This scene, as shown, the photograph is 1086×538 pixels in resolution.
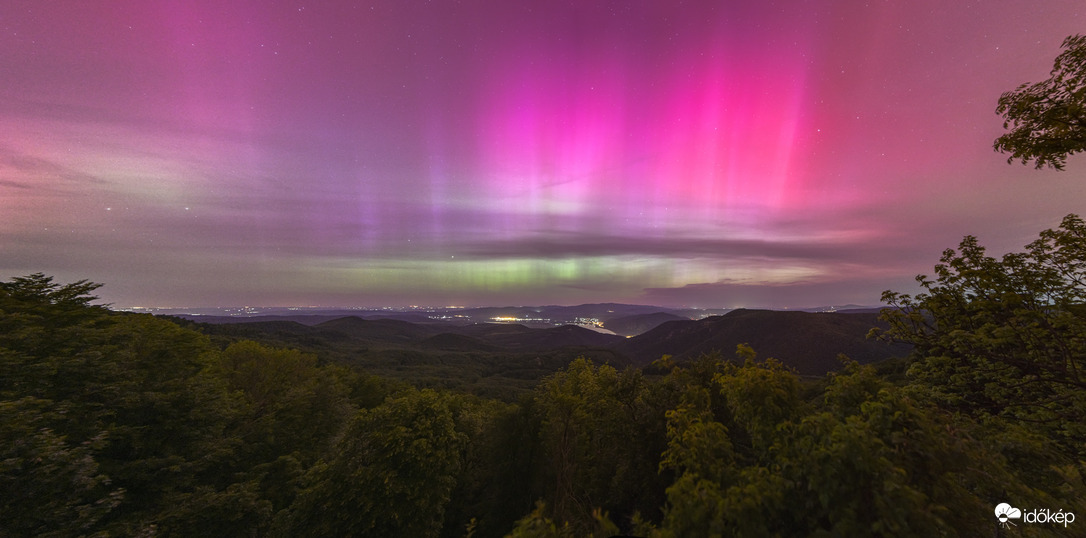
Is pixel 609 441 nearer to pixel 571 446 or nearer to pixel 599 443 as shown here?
pixel 599 443

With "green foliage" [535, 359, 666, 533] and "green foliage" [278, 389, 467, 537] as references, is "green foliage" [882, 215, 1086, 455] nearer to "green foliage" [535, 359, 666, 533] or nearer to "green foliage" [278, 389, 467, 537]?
"green foliage" [535, 359, 666, 533]

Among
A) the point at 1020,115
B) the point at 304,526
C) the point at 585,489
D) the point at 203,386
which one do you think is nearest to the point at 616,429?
the point at 585,489

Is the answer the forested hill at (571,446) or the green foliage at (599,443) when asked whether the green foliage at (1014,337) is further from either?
the green foliage at (599,443)

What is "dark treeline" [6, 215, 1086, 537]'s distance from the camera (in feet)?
19.0

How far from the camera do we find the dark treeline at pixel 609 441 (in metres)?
5.78

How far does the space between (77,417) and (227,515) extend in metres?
8.16

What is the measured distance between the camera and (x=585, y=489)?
2136 centimetres

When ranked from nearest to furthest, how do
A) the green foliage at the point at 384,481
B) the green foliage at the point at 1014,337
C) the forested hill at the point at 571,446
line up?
the forested hill at the point at 571,446
the green foliage at the point at 1014,337
the green foliage at the point at 384,481

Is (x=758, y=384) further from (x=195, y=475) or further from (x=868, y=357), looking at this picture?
(x=868, y=357)

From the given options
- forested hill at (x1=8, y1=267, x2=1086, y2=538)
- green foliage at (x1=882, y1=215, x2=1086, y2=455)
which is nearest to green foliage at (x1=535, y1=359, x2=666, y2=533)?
forested hill at (x1=8, y1=267, x2=1086, y2=538)

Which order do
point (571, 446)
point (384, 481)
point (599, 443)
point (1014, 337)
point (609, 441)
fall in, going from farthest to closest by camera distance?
point (599, 443) < point (571, 446) < point (609, 441) < point (384, 481) < point (1014, 337)

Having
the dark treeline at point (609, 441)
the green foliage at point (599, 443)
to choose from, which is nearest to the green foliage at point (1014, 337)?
the dark treeline at point (609, 441)

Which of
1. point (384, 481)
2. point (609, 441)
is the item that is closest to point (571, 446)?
point (609, 441)

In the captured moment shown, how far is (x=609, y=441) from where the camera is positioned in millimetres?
21766
